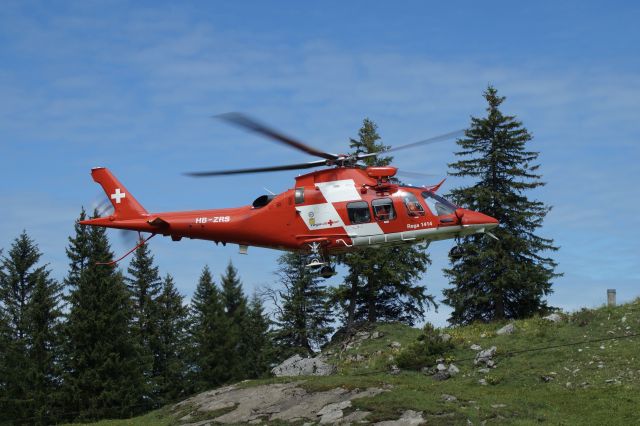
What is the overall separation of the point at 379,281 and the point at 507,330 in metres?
12.0

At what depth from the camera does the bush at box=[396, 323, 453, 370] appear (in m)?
32.6

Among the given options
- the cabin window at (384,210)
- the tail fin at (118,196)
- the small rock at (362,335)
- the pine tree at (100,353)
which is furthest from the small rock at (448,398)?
the pine tree at (100,353)

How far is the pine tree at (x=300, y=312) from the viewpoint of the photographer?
166 feet

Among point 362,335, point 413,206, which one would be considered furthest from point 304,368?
point 413,206

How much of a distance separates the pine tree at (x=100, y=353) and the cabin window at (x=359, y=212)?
23.6 metres

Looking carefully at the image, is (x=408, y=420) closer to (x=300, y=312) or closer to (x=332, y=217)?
(x=332, y=217)

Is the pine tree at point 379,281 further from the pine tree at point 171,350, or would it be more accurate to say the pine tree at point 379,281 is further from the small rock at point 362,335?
the pine tree at point 171,350

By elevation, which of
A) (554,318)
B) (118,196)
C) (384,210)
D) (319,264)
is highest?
(118,196)

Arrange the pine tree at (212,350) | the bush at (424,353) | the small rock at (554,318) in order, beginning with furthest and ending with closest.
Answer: the pine tree at (212,350), the small rock at (554,318), the bush at (424,353)

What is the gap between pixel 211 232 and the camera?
1016 inches

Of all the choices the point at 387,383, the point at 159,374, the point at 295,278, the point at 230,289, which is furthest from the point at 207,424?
the point at 230,289

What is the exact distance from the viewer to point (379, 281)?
45.3 meters

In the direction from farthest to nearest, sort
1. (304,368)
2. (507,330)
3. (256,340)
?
(256,340)
(304,368)
(507,330)

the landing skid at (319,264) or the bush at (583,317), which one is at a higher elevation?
the landing skid at (319,264)
